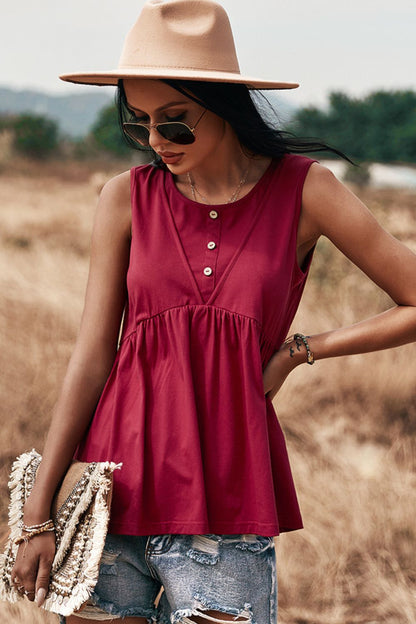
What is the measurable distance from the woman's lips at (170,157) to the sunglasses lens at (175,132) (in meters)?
0.03

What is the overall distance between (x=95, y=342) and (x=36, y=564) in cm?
47

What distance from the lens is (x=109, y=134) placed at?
2183cm

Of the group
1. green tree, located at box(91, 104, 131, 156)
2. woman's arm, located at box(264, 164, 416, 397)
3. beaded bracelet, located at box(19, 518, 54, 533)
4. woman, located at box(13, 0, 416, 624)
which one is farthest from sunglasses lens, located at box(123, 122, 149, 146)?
green tree, located at box(91, 104, 131, 156)

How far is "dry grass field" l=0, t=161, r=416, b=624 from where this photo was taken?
4.26m

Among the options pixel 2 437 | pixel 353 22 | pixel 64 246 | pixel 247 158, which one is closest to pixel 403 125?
pixel 353 22

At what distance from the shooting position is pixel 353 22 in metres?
31.5

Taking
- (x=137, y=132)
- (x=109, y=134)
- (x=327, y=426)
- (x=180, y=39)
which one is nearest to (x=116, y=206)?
(x=137, y=132)

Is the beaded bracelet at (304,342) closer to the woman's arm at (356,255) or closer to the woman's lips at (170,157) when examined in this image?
the woman's arm at (356,255)

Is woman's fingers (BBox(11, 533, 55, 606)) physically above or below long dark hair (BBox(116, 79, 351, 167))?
below

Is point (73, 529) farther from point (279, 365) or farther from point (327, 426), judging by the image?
point (327, 426)

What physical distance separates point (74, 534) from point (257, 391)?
46 cm

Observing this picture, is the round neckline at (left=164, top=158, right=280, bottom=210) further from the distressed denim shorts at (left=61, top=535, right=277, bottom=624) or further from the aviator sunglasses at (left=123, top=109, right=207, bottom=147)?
the distressed denim shorts at (left=61, top=535, right=277, bottom=624)

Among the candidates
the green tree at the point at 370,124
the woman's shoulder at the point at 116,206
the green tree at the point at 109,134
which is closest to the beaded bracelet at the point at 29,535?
the woman's shoulder at the point at 116,206

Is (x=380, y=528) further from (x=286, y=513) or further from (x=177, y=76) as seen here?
(x=177, y=76)
